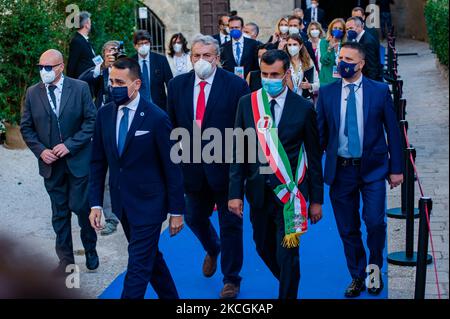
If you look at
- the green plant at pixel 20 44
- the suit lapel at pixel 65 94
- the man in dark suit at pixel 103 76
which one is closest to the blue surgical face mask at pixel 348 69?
the suit lapel at pixel 65 94

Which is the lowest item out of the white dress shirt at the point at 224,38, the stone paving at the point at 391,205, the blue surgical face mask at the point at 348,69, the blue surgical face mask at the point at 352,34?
the stone paving at the point at 391,205

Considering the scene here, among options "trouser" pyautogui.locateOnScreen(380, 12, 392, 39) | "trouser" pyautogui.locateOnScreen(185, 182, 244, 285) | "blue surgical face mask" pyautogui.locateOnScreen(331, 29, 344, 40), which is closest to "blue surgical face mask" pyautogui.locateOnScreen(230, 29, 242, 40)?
"blue surgical face mask" pyautogui.locateOnScreen(331, 29, 344, 40)

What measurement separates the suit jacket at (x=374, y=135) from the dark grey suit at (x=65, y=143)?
7.75 feet

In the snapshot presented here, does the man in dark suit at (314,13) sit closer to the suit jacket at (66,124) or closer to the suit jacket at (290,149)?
the suit jacket at (66,124)

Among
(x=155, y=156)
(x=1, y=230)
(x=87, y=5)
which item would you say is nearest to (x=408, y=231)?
(x=155, y=156)

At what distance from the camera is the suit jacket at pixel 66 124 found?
→ 7.39 meters

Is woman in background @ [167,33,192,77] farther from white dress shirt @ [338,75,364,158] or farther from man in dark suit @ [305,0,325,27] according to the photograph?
man in dark suit @ [305,0,325,27]

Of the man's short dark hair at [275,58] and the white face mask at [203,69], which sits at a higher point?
the man's short dark hair at [275,58]

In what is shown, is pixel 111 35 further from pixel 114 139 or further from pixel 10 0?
pixel 114 139

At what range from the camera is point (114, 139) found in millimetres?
5590

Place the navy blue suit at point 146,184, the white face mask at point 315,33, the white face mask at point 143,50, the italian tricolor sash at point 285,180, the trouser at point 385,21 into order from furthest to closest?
the trouser at point 385,21 < the white face mask at point 315,33 < the white face mask at point 143,50 < the italian tricolor sash at point 285,180 < the navy blue suit at point 146,184

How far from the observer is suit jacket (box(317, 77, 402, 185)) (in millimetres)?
6383

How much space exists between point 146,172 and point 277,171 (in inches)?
36.3

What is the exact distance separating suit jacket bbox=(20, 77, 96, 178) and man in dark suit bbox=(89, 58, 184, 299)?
5.95 ft
